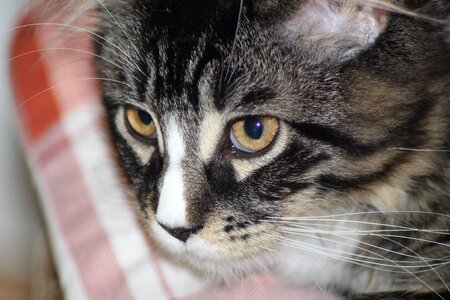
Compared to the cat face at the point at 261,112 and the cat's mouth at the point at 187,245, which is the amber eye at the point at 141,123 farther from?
the cat's mouth at the point at 187,245

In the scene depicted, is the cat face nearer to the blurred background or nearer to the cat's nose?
the cat's nose

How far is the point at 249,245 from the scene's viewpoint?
96 centimetres

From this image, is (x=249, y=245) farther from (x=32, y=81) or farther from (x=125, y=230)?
(x=32, y=81)

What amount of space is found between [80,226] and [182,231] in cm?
28

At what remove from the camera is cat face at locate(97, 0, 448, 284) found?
84 cm

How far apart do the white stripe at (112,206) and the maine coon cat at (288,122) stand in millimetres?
136

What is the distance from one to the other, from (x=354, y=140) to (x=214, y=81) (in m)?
0.20

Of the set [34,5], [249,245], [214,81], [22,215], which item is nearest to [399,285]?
[249,245]

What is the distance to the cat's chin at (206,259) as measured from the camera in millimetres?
947

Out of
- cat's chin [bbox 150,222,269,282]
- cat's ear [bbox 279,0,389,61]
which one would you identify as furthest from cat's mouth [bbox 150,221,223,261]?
cat's ear [bbox 279,0,389,61]

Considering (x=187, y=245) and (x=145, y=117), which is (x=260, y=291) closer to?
(x=187, y=245)

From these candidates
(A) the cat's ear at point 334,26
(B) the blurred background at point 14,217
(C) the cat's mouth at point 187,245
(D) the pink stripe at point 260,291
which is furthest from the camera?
(B) the blurred background at point 14,217

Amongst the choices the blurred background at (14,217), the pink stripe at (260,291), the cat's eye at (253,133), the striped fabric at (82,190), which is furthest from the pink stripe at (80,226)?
the blurred background at (14,217)

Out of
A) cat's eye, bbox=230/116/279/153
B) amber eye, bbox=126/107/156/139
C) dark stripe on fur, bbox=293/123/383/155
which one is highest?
amber eye, bbox=126/107/156/139
